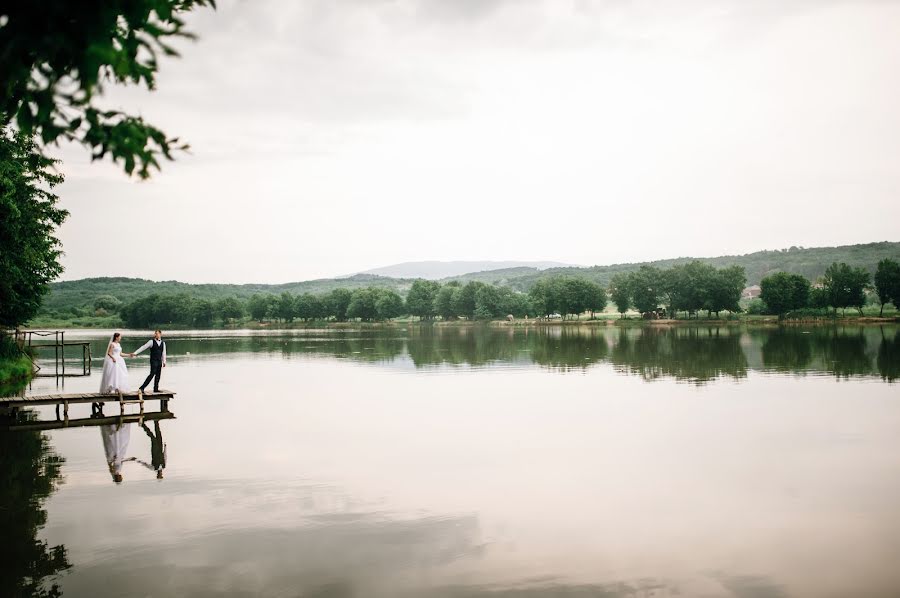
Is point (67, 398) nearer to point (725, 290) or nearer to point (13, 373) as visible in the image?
point (13, 373)

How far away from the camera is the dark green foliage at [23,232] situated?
107ft

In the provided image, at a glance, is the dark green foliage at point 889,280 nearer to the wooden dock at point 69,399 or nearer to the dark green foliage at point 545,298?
the dark green foliage at point 545,298

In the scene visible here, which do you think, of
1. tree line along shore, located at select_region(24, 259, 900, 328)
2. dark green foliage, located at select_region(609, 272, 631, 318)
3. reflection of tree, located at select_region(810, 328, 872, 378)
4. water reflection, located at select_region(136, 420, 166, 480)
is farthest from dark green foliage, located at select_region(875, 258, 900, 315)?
water reflection, located at select_region(136, 420, 166, 480)

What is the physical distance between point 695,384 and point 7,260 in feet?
112

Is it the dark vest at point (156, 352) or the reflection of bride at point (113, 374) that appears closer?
the reflection of bride at point (113, 374)

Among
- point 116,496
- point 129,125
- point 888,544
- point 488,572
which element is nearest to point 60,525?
point 116,496

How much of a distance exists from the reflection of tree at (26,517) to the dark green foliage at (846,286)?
428 feet

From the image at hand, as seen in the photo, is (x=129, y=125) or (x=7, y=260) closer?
(x=129, y=125)

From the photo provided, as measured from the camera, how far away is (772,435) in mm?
20141

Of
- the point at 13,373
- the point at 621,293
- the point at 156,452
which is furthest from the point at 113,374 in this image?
the point at 621,293

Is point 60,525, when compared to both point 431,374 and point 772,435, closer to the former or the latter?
point 772,435

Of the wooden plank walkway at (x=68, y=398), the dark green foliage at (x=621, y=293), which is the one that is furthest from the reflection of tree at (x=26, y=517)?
the dark green foliage at (x=621, y=293)

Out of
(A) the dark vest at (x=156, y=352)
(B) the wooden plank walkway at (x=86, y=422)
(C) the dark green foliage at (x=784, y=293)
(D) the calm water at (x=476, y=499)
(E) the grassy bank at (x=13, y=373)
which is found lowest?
(D) the calm water at (x=476, y=499)

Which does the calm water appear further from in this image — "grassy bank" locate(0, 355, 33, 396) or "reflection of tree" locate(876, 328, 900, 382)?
"grassy bank" locate(0, 355, 33, 396)
